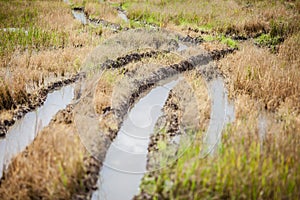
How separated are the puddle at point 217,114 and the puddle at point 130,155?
92 centimetres

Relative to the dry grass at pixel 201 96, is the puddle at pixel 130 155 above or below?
below

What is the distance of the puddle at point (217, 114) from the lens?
14.3 feet

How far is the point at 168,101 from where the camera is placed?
5.80 metres

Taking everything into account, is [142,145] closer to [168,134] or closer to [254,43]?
[168,134]

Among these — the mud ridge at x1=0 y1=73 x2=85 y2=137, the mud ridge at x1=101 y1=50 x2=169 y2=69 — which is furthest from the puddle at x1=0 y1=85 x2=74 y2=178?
the mud ridge at x1=101 y1=50 x2=169 y2=69

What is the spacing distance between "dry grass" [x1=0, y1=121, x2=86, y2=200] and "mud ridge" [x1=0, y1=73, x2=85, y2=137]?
121 centimetres

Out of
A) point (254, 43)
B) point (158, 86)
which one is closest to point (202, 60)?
point (158, 86)

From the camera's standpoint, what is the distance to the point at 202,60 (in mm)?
7844

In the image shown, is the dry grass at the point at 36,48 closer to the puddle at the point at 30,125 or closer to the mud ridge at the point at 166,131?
the puddle at the point at 30,125

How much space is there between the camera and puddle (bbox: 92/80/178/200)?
12.6 ft

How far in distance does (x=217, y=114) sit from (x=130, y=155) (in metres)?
1.77

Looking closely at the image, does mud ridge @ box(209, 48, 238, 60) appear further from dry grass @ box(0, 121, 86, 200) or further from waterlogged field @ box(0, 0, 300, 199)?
dry grass @ box(0, 121, 86, 200)

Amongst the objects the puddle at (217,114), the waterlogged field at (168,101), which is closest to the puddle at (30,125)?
the waterlogged field at (168,101)

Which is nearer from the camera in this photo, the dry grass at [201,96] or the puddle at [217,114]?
the puddle at [217,114]
